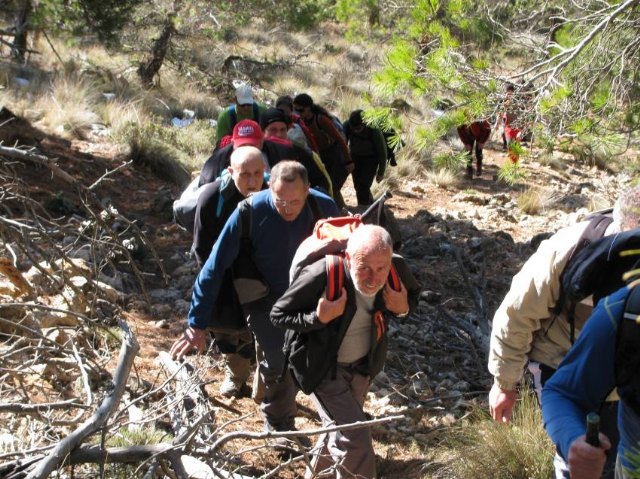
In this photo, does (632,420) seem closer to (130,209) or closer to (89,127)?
(130,209)

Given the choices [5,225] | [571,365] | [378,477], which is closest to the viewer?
[571,365]

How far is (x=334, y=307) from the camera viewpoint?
3.62m

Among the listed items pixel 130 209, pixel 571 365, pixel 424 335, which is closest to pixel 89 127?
pixel 130 209

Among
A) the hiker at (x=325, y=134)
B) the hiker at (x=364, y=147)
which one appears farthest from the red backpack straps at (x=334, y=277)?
the hiker at (x=364, y=147)

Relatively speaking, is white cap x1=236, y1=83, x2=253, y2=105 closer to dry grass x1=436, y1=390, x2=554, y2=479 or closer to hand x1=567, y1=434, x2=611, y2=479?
dry grass x1=436, y1=390, x2=554, y2=479

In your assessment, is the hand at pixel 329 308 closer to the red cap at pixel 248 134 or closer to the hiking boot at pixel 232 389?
the red cap at pixel 248 134

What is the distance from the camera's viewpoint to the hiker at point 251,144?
205 inches

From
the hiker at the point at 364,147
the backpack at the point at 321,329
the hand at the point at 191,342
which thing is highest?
the backpack at the point at 321,329

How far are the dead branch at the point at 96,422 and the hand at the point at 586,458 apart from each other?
5.35 ft

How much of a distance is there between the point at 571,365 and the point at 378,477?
247 centimetres

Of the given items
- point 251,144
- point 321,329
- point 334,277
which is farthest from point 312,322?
point 251,144

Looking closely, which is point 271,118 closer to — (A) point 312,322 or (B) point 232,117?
(B) point 232,117

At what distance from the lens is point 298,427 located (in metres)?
5.37

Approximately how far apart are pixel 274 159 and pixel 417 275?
3.41 m
